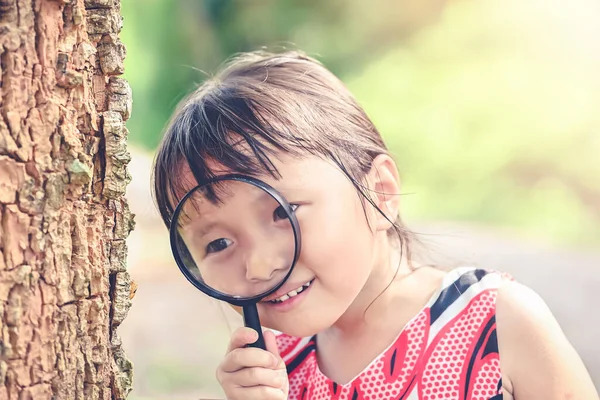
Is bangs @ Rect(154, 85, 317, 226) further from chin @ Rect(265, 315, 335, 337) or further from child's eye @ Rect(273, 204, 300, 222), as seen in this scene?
chin @ Rect(265, 315, 335, 337)

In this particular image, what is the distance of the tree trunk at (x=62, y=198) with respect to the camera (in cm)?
113

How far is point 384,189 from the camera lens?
179cm

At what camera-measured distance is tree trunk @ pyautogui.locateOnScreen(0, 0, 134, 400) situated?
3.71ft

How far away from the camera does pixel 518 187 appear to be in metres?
4.86

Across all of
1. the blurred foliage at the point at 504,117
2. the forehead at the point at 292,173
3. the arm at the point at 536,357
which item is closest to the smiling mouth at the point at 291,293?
the forehead at the point at 292,173

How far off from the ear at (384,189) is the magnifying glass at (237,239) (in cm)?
34

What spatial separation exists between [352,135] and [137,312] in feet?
11.7

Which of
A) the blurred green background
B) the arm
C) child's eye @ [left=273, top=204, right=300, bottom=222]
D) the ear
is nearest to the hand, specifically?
child's eye @ [left=273, top=204, right=300, bottom=222]

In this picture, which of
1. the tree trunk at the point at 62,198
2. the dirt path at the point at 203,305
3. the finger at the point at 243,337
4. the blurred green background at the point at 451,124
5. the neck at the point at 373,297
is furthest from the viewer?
the blurred green background at the point at 451,124

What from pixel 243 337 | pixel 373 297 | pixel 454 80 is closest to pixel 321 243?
pixel 243 337

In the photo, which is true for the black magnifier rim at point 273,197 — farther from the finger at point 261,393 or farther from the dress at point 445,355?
A: the dress at point 445,355

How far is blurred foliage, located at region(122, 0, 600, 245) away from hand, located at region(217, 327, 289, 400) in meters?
3.29

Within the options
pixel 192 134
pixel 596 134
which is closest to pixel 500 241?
pixel 596 134

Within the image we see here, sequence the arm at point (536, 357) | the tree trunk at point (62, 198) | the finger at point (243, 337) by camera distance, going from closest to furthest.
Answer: the tree trunk at point (62, 198) < the finger at point (243, 337) < the arm at point (536, 357)
